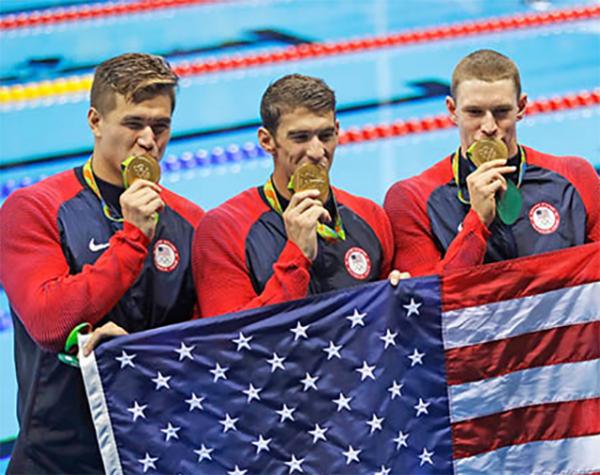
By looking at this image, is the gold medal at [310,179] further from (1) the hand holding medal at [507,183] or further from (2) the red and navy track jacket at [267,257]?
(1) the hand holding medal at [507,183]

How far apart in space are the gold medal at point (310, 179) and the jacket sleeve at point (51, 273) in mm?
463

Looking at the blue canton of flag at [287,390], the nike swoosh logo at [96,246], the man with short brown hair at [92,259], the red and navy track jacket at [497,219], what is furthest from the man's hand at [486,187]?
the nike swoosh logo at [96,246]

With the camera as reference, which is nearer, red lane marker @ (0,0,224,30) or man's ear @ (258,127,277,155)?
man's ear @ (258,127,277,155)

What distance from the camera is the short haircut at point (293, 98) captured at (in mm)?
3479

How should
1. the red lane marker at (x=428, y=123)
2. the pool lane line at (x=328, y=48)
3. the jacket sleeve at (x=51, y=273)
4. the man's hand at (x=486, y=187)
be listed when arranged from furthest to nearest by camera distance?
the pool lane line at (x=328, y=48)
the red lane marker at (x=428, y=123)
the man's hand at (x=486, y=187)
the jacket sleeve at (x=51, y=273)

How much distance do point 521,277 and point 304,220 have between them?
25.8 inches

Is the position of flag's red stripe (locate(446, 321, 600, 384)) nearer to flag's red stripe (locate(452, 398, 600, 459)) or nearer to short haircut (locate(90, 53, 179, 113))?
flag's red stripe (locate(452, 398, 600, 459))

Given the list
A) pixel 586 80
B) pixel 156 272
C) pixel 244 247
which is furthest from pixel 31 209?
pixel 586 80

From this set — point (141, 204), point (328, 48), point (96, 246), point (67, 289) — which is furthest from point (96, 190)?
point (328, 48)

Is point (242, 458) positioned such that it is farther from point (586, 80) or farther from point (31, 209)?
point (586, 80)

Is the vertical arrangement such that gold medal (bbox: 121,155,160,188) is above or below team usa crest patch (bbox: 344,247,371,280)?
above

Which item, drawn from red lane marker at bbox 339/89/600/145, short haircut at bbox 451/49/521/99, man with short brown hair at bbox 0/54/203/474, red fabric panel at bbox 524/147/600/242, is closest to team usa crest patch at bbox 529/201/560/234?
red fabric panel at bbox 524/147/600/242

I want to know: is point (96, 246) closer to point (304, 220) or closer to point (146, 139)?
point (146, 139)

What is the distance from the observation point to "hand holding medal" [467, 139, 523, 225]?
3461 millimetres
